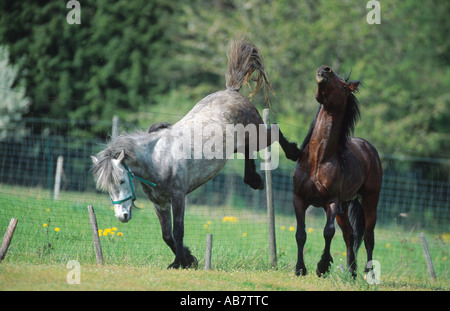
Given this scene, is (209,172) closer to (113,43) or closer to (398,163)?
(398,163)

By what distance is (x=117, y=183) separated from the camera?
605 cm

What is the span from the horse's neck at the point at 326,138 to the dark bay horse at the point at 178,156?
355mm

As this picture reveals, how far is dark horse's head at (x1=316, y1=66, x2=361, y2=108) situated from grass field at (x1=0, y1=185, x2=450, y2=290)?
6.81 feet

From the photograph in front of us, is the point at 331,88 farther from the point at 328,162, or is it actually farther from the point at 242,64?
the point at 242,64

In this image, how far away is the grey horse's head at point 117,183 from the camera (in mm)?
6020

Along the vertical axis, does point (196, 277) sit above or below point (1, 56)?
below

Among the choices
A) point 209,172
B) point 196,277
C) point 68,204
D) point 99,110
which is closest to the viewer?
point 196,277

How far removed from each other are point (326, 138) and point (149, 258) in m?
2.86

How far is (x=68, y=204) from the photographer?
956 cm

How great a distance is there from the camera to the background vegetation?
21281mm

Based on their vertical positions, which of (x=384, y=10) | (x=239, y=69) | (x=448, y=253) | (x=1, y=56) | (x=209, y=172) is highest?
(x=384, y=10)

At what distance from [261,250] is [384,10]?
17.0m

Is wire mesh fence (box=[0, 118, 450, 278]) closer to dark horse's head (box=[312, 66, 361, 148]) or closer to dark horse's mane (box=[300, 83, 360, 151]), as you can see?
dark horse's mane (box=[300, 83, 360, 151])
